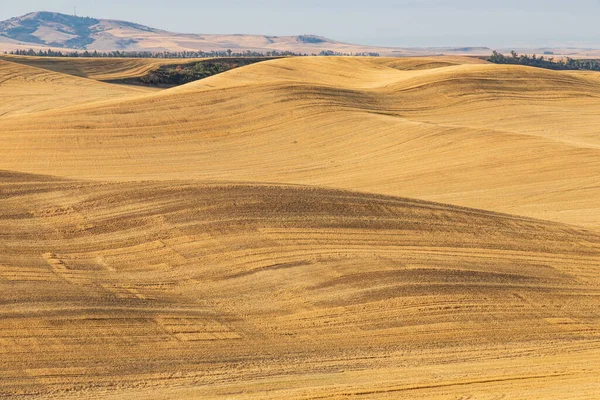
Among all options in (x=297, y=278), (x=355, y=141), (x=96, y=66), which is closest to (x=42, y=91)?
(x=96, y=66)

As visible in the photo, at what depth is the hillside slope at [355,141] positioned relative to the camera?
30656mm

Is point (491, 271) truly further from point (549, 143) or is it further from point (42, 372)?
point (549, 143)

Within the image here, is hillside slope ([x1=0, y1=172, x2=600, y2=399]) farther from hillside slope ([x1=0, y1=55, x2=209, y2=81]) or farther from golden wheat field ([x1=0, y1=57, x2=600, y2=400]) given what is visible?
hillside slope ([x1=0, y1=55, x2=209, y2=81])

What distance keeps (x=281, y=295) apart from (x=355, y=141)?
2160cm

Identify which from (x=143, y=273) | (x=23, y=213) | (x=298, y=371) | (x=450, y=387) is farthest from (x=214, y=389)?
(x=23, y=213)

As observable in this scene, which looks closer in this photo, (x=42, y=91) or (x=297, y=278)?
(x=297, y=278)

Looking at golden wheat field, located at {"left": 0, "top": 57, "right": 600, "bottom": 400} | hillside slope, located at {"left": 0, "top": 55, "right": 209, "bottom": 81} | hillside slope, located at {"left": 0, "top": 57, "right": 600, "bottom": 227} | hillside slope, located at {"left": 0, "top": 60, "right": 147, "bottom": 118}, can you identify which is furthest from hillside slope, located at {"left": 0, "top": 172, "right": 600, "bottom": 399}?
hillside slope, located at {"left": 0, "top": 55, "right": 209, "bottom": 81}

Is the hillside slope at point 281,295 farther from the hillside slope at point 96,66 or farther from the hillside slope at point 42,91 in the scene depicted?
the hillside slope at point 96,66

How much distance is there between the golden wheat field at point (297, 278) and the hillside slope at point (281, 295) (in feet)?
0.16

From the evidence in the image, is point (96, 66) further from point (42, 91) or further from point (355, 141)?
point (355, 141)

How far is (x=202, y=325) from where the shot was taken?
14.4m

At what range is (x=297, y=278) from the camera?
16469 millimetres

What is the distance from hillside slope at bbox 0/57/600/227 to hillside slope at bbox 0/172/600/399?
7.62 m

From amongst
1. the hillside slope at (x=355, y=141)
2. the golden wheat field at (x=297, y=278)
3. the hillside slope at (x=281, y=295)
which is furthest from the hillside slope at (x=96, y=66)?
the hillside slope at (x=281, y=295)
